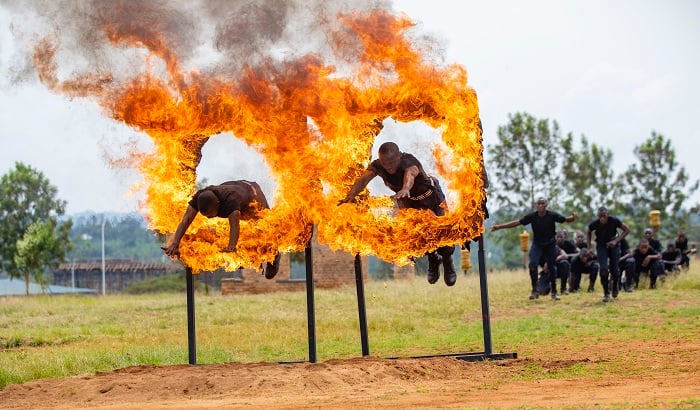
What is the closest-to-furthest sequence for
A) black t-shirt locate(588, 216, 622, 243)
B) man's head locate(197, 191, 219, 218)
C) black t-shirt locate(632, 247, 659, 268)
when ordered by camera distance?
man's head locate(197, 191, 219, 218)
black t-shirt locate(588, 216, 622, 243)
black t-shirt locate(632, 247, 659, 268)

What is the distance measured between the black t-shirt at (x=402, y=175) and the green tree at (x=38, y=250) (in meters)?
34.8

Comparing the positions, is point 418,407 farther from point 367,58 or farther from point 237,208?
point 367,58

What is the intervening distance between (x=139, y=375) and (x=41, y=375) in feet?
7.80

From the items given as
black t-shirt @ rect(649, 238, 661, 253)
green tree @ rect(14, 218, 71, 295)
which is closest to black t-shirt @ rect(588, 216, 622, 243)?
black t-shirt @ rect(649, 238, 661, 253)

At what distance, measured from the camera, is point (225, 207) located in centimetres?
1234

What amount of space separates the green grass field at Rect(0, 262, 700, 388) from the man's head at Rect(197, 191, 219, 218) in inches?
120

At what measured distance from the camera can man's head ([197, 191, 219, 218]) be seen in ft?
40.0

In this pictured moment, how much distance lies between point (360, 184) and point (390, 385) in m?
3.19

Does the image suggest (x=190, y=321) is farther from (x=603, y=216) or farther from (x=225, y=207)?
(x=603, y=216)

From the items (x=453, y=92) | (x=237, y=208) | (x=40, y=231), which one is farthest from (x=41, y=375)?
(x=40, y=231)

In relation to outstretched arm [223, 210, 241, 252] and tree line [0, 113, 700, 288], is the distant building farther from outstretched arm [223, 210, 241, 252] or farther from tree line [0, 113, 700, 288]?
outstretched arm [223, 210, 241, 252]

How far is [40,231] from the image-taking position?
44406 mm

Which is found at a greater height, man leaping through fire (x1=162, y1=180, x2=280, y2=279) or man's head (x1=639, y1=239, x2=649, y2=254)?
man leaping through fire (x1=162, y1=180, x2=280, y2=279)

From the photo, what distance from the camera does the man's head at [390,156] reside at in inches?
482
